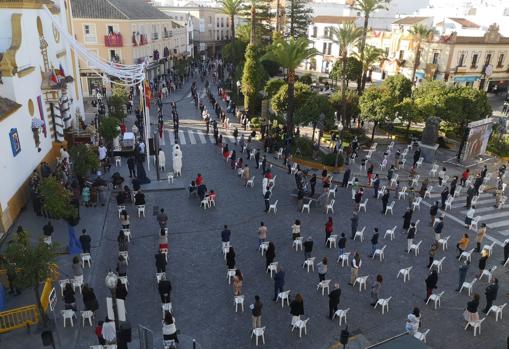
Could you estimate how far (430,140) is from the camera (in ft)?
98.0

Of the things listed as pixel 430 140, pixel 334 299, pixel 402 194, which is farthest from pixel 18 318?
pixel 430 140

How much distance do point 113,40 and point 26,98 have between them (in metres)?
29.8

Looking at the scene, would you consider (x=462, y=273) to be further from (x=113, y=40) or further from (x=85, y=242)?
(x=113, y=40)

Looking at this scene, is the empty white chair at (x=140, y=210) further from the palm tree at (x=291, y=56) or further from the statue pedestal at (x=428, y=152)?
the statue pedestal at (x=428, y=152)

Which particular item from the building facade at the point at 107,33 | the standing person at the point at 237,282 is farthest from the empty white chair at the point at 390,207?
the building facade at the point at 107,33

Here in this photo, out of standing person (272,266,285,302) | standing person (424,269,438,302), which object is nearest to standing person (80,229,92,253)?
standing person (272,266,285,302)

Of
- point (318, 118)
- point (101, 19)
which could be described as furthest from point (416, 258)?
point (101, 19)

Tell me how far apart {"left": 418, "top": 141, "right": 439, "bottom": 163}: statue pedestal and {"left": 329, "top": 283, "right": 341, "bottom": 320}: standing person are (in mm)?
19962

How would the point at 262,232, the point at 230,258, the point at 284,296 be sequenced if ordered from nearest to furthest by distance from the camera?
the point at 284,296, the point at 230,258, the point at 262,232

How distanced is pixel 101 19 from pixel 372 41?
125ft

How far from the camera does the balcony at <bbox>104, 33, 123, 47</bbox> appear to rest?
4762 centimetres

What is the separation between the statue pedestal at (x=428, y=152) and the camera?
29844mm

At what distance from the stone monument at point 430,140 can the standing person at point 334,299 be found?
20.0m

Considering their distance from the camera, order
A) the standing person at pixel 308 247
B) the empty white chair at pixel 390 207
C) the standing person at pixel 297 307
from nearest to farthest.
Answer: the standing person at pixel 297 307 < the standing person at pixel 308 247 < the empty white chair at pixel 390 207
